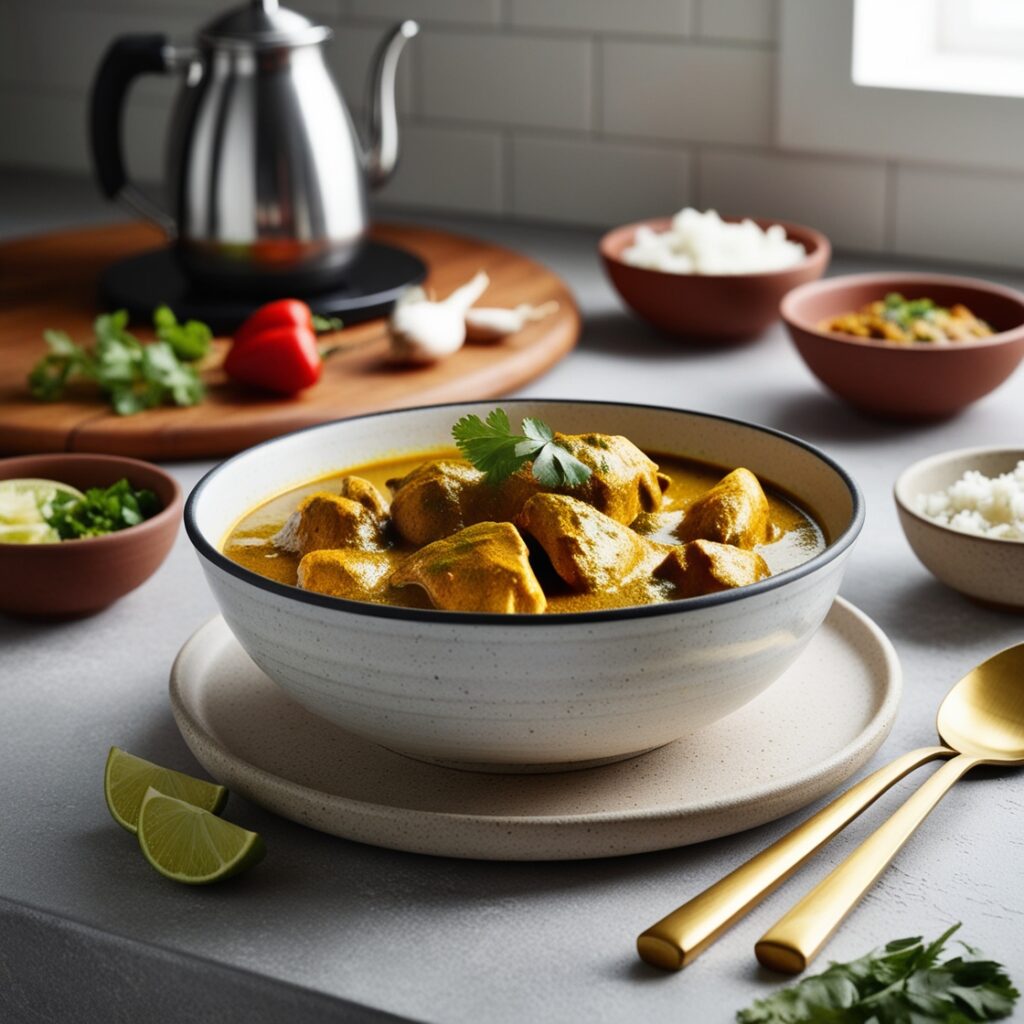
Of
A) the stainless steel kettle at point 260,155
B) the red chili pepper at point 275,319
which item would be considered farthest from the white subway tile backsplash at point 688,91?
the red chili pepper at point 275,319

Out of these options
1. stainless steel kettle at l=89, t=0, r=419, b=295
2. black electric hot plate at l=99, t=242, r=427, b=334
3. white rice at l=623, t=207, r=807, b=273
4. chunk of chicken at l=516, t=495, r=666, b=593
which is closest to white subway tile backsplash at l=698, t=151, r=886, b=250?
white rice at l=623, t=207, r=807, b=273

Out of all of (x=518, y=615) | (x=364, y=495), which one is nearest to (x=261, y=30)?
(x=364, y=495)

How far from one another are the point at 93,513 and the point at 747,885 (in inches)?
25.4

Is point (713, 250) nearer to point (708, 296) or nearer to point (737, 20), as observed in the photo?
point (708, 296)

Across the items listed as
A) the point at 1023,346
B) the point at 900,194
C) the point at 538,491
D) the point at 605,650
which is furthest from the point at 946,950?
the point at 900,194

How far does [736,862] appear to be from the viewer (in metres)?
0.87

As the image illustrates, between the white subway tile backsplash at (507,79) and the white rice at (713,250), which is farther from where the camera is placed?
the white subway tile backsplash at (507,79)

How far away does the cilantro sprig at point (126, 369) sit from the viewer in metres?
1.57

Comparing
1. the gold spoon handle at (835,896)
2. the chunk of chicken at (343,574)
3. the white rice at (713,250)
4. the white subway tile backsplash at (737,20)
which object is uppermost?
the white subway tile backsplash at (737,20)

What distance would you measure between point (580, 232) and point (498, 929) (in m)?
1.72

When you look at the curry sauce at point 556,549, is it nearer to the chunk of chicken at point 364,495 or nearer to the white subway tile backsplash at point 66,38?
the chunk of chicken at point 364,495

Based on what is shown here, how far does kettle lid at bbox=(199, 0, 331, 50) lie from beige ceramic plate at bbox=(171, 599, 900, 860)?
90 centimetres

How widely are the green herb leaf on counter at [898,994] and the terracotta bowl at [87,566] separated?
0.64 meters

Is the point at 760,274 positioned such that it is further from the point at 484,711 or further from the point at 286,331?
the point at 484,711
